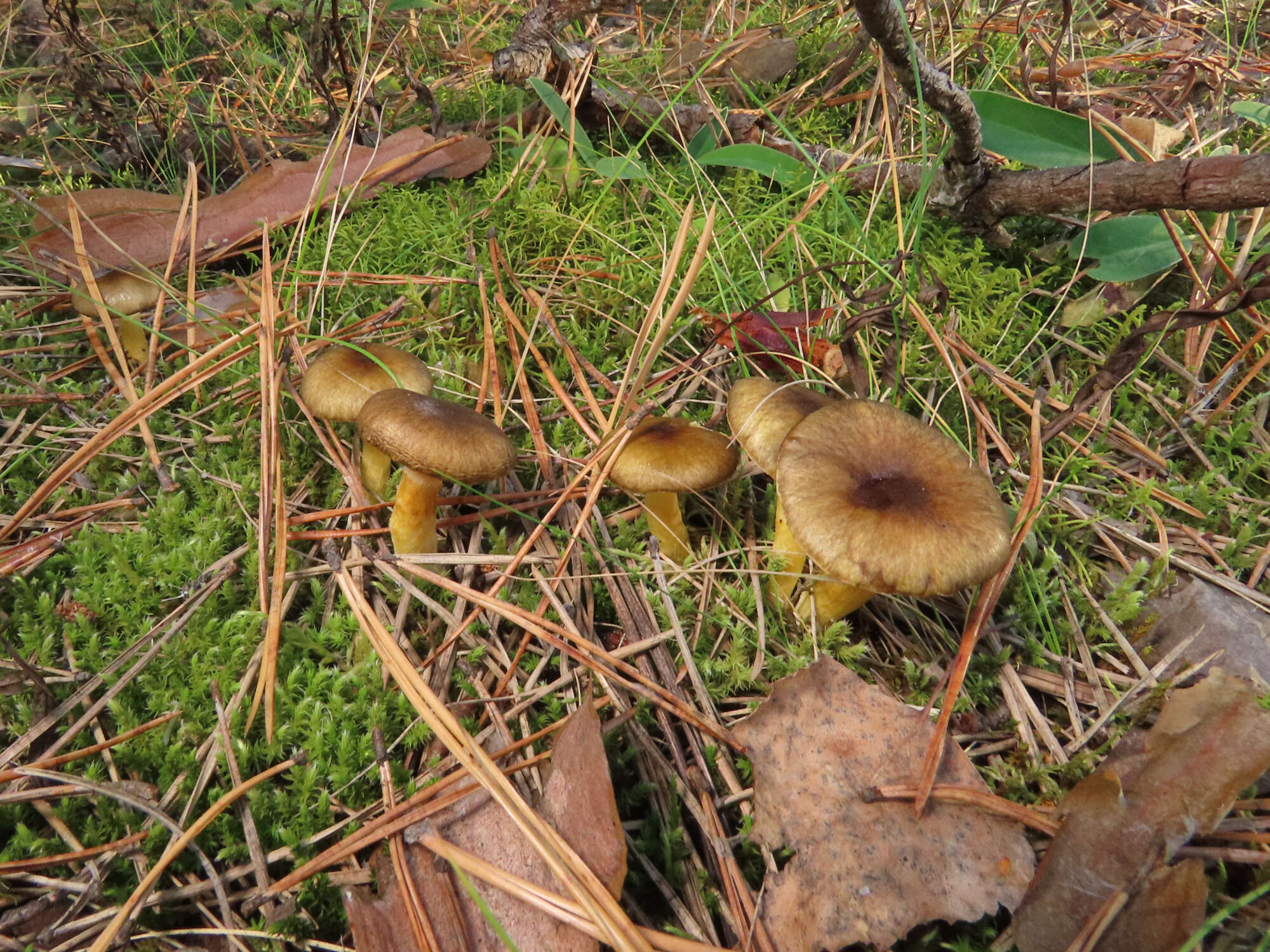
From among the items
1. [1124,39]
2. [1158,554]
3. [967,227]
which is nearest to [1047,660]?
[1158,554]

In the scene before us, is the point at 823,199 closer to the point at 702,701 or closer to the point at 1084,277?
the point at 1084,277

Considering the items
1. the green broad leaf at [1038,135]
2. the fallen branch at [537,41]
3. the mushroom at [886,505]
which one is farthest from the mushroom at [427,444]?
the green broad leaf at [1038,135]

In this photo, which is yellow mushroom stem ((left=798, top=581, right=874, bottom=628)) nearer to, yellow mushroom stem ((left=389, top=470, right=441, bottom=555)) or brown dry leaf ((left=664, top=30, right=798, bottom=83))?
yellow mushroom stem ((left=389, top=470, right=441, bottom=555))

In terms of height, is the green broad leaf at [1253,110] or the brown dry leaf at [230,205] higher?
the green broad leaf at [1253,110]

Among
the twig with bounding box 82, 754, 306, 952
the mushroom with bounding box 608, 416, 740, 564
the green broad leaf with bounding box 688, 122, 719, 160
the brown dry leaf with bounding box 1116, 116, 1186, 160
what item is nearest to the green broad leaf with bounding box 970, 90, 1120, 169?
the brown dry leaf with bounding box 1116, 116, 1186, 160

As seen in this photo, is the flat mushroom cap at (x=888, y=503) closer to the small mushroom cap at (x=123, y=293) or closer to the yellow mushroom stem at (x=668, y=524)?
the yellow mushroom stem at (x=668, y=524)
